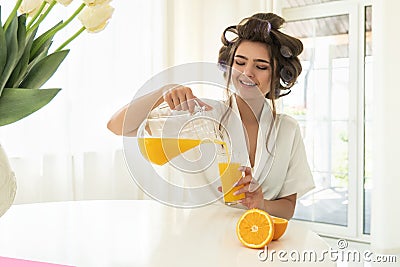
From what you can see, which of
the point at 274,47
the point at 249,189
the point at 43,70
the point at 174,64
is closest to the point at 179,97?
the point at 249,189

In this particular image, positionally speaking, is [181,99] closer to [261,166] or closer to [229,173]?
[229,173]

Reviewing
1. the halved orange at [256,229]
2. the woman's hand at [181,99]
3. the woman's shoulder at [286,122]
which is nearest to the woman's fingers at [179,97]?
the woman's hand at [181,99]

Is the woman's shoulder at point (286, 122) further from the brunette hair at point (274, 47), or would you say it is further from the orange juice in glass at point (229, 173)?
the orange juice in glass at point (229, 173)

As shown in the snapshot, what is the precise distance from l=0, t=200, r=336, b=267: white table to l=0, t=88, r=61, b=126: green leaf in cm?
45

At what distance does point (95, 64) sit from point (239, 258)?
2383mm

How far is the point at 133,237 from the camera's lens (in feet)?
4.03

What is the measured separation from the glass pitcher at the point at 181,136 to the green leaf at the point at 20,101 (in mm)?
527

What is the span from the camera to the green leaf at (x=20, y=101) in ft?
2.16

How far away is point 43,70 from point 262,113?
98cm

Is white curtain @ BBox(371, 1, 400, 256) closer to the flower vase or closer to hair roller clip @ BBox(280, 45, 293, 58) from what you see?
hair roller clip @ BBox(280, 45, 293, 58)

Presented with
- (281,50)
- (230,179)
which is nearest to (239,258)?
(230,179)

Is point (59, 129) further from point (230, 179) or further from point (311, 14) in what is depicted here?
point (311, 14)

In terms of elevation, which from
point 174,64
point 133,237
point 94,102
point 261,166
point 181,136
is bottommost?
point 133,237

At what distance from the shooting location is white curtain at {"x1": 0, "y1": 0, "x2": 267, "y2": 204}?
293 cm
